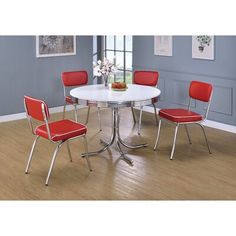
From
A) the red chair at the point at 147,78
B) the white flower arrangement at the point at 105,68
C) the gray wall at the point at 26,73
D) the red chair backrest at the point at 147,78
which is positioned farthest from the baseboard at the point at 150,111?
the white flower arrangement at the point at 105,68

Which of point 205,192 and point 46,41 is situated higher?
point 46,41

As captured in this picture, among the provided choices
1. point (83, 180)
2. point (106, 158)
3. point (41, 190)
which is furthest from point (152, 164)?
point (41, 190)

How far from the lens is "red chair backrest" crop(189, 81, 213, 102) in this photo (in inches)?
174

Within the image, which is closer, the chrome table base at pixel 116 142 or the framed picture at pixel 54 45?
the chrome table base at pixel 116 142

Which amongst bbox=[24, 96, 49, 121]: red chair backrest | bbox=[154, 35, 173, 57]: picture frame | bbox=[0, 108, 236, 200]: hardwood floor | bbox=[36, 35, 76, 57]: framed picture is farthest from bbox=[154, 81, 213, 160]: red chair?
bbox=[36, 35, 76, 57]: framed picture

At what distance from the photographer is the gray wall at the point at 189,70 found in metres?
5.35

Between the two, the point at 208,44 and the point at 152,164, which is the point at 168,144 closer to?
the point at 152,164

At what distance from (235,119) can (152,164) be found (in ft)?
5.88

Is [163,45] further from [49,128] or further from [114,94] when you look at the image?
[49,128]

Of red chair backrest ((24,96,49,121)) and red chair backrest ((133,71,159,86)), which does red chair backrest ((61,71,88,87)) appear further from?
red chair backrest ((24,96,49,121))

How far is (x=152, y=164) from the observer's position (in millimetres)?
4184

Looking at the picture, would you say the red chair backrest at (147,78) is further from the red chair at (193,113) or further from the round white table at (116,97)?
the red chair at (193,113)

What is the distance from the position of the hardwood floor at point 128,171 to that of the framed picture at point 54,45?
1.69 metres

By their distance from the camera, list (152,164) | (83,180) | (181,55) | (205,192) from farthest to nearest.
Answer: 1. (181,55)
2. (152,164)
3. (83,180)
4. (205,192)
